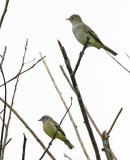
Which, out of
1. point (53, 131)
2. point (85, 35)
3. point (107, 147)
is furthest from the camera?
point (53, 131)

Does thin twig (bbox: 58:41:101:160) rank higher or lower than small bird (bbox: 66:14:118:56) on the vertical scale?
lower

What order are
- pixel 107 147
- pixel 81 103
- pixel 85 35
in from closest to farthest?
pixel 107 147
pixel 81 103
pixel 85 35

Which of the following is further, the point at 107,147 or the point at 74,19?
the point at 74,19

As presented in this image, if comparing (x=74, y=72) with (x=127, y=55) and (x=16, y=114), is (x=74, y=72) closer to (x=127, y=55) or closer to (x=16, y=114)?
(x=16, y=114)

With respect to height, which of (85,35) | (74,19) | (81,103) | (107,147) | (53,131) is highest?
(74,19)

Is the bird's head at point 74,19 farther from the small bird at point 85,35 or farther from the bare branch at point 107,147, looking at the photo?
the bare branch at point 107,147

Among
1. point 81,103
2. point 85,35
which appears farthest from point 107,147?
point 85,35

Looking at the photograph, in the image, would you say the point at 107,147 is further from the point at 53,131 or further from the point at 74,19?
the point at 74,19

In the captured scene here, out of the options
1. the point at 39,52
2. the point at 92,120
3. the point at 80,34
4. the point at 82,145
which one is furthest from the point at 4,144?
the point at 80,34

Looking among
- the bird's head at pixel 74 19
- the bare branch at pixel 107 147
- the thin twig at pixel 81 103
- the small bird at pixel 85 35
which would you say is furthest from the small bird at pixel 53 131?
the bare branch at pixel 107 147

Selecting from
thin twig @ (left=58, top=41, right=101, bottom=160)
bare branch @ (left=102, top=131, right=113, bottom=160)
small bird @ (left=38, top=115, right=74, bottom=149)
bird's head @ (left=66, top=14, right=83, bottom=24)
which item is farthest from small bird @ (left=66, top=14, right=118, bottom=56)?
bare branch @ (left=102, top=131, right=113, bottom=160)

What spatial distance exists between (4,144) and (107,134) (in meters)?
0.97

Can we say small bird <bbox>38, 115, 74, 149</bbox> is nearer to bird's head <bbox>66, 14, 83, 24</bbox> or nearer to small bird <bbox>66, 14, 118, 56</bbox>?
small bird <bbox>66, 14, 118, 56</bbox>

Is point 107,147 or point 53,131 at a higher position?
point 53,131
